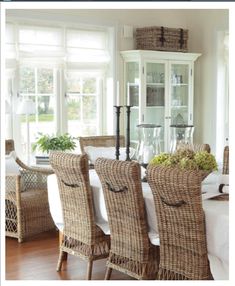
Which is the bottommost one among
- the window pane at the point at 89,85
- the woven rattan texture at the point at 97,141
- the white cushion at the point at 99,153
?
the white cushion at the point at 99,153

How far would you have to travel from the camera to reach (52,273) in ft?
13.6

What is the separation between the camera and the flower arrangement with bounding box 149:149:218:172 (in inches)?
133

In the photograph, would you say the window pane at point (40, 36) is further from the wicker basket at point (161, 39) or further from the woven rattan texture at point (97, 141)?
the woven rattan texture at point (97, 141)

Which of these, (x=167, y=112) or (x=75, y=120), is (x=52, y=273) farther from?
(x=167, y=112)

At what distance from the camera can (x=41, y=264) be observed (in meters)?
4.37

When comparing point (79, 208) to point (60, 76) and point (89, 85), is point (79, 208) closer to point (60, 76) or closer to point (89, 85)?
point (60, 76)

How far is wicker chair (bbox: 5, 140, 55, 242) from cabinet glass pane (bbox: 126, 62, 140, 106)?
5.98ft

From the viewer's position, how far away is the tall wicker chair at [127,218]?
3340 millimetres

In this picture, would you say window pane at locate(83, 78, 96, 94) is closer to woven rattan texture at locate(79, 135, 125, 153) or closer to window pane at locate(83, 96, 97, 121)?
window pane at locate(83, 96, 97, 121)

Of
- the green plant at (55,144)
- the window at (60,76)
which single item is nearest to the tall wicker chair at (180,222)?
the green plant at (55,144)

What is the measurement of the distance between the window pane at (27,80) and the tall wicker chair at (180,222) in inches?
130

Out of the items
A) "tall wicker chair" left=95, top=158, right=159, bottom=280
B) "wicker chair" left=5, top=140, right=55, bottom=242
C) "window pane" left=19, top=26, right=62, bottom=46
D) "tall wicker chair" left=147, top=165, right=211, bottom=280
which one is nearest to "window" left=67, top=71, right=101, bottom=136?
"window pane" left=19, top=26, right=62, bottom=46
